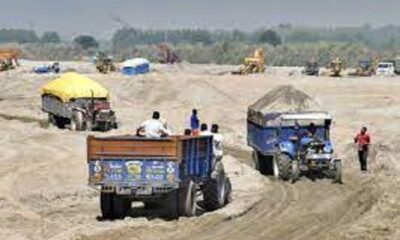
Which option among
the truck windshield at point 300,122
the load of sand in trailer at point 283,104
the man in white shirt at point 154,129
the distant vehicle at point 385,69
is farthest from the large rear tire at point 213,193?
the distant vehicle at point 385,69

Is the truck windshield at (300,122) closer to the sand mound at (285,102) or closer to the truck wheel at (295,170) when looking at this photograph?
the sand mound at (285,102)

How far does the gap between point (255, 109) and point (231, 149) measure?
872cm

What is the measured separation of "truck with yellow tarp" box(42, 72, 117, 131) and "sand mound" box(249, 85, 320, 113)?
16.4m

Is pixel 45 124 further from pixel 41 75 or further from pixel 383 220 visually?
pixel 383 220

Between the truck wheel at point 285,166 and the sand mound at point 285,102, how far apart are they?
2.80 meters

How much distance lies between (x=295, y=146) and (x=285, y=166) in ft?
2.34

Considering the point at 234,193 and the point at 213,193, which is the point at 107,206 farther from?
the point at 234,193

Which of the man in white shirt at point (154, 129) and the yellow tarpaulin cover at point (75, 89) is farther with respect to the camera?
the yellow tarpaulin cover at point (75, 89)

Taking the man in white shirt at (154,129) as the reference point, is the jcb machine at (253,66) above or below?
below

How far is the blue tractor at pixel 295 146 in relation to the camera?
29.7 metres

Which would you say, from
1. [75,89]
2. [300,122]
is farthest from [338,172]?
[75,89]

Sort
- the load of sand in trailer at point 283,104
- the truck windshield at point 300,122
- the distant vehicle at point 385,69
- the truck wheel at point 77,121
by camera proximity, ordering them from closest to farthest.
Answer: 1. the truck windshield at point 300,122
2. the load of sand in trailer at point 283,104
3. the truck wheel at point 77,121
4. the distant vehicle at point 385,69

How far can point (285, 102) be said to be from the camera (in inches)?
1308

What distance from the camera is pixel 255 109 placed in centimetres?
3397
